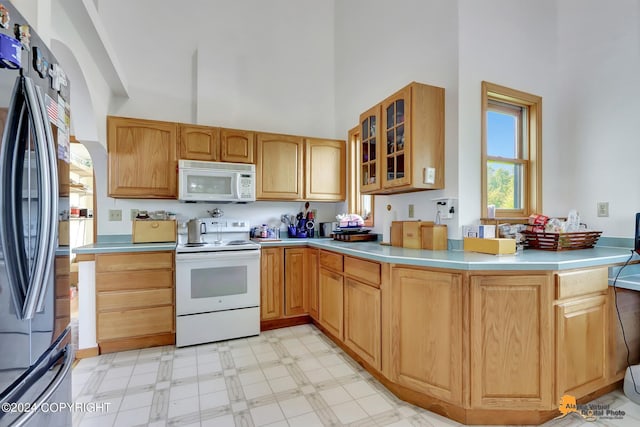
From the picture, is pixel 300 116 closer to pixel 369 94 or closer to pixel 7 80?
pixel 369 94

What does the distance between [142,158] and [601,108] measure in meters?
4.02

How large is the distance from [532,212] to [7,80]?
320cm

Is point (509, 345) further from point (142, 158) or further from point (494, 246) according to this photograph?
point (142, 158)

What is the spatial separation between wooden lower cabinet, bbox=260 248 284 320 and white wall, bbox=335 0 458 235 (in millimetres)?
1121

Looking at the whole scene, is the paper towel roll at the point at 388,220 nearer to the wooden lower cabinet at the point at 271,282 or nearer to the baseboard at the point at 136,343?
the wooden lower cabinet at the point at 271,282

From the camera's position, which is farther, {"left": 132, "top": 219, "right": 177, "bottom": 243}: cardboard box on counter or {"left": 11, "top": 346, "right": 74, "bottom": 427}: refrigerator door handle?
{"left": 132, "top": 219, "right": 177, "bottom": 243}: cardboard box on counter

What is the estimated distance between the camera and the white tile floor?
1.69 metres

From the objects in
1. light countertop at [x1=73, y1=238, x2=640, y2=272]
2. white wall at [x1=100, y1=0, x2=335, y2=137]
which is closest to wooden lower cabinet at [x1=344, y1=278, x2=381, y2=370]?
light countertop at [x1=73, y1=238, x2=640, y2=272]

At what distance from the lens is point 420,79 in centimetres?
254

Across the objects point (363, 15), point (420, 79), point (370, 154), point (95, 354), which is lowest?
point (95, 354)

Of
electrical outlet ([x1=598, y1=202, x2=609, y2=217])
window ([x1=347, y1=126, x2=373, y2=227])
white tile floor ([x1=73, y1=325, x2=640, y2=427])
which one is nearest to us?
white tile floor ([x1=73, y1=325, x2=640, y2=427])

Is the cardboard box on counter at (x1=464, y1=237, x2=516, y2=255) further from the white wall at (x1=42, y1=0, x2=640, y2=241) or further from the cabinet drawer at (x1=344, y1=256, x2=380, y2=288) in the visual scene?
the cabinet drawer at (x1=344, y1=256, x2=380, y2=288)

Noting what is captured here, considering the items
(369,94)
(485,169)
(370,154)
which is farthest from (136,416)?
(369,94)

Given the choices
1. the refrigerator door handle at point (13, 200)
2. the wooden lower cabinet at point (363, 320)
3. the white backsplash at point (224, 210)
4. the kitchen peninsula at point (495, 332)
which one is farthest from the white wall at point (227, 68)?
the refrigerator door handle at point (13, 200)
